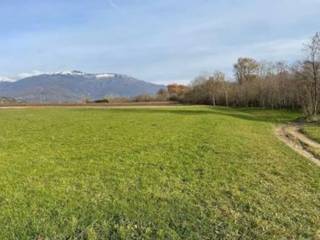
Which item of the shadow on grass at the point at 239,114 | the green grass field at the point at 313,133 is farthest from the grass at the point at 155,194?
the shadow on grass at the point at 239,114

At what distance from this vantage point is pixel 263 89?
8544 cm

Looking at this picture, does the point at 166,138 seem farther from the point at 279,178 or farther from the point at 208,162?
the point at 279,178

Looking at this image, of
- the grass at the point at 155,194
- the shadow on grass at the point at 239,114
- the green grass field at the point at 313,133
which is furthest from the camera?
the shadow on grass at the point at 239,114

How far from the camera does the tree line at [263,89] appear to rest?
51688mm

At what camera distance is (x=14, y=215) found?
27.8 feet

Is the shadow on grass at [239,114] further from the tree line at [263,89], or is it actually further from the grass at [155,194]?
the grass at [155,194]

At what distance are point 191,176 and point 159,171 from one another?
109 centimetres

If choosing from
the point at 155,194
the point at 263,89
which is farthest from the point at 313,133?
the point at 263,89

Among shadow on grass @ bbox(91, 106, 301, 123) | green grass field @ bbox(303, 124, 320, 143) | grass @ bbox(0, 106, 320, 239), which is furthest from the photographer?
shadow on grass @ bbox(91, 106, 301, 123)

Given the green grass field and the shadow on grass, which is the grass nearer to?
the green grass field

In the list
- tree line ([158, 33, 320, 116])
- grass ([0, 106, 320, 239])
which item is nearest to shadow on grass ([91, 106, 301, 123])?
tree line ([158, 33, 320, 116])

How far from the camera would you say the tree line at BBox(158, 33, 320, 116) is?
51688 mm

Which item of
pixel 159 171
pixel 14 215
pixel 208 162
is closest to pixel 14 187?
pixel 14 215

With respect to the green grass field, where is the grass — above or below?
above
